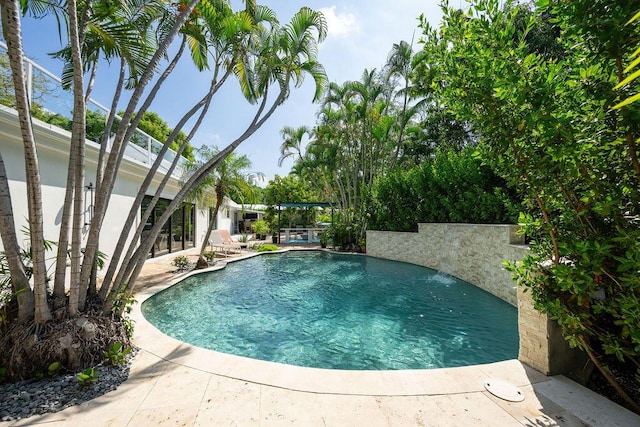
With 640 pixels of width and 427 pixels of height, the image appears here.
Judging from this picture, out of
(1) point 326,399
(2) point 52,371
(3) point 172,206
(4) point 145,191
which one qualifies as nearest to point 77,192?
(4) point 145,191

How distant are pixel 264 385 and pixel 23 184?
6838 mm

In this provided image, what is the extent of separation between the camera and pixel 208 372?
131 inches

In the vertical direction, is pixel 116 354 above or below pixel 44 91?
below

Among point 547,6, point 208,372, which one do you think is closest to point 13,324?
point 208,372

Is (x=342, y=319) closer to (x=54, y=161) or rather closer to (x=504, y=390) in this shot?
(x=504, y=390)

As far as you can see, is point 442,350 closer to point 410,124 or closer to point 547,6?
point 547,6

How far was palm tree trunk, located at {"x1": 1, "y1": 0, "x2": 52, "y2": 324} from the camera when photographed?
2852 millimetres

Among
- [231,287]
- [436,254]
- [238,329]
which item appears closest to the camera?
[238,329]

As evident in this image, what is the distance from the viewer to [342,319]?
607 cm

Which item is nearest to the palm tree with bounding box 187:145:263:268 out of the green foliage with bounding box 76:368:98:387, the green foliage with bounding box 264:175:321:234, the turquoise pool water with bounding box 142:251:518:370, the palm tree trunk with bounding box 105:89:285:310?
the turquoise pool water with bounding box 142:251:518:370

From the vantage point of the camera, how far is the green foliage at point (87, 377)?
2.91 metres

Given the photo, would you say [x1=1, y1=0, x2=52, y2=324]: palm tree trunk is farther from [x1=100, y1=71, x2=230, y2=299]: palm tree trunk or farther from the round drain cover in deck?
the round drain cover in deck

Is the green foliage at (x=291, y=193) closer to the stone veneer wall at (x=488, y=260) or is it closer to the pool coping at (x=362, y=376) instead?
the stone veneer wall at (x=488, y=260)

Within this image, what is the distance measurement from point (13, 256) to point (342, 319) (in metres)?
5.47
